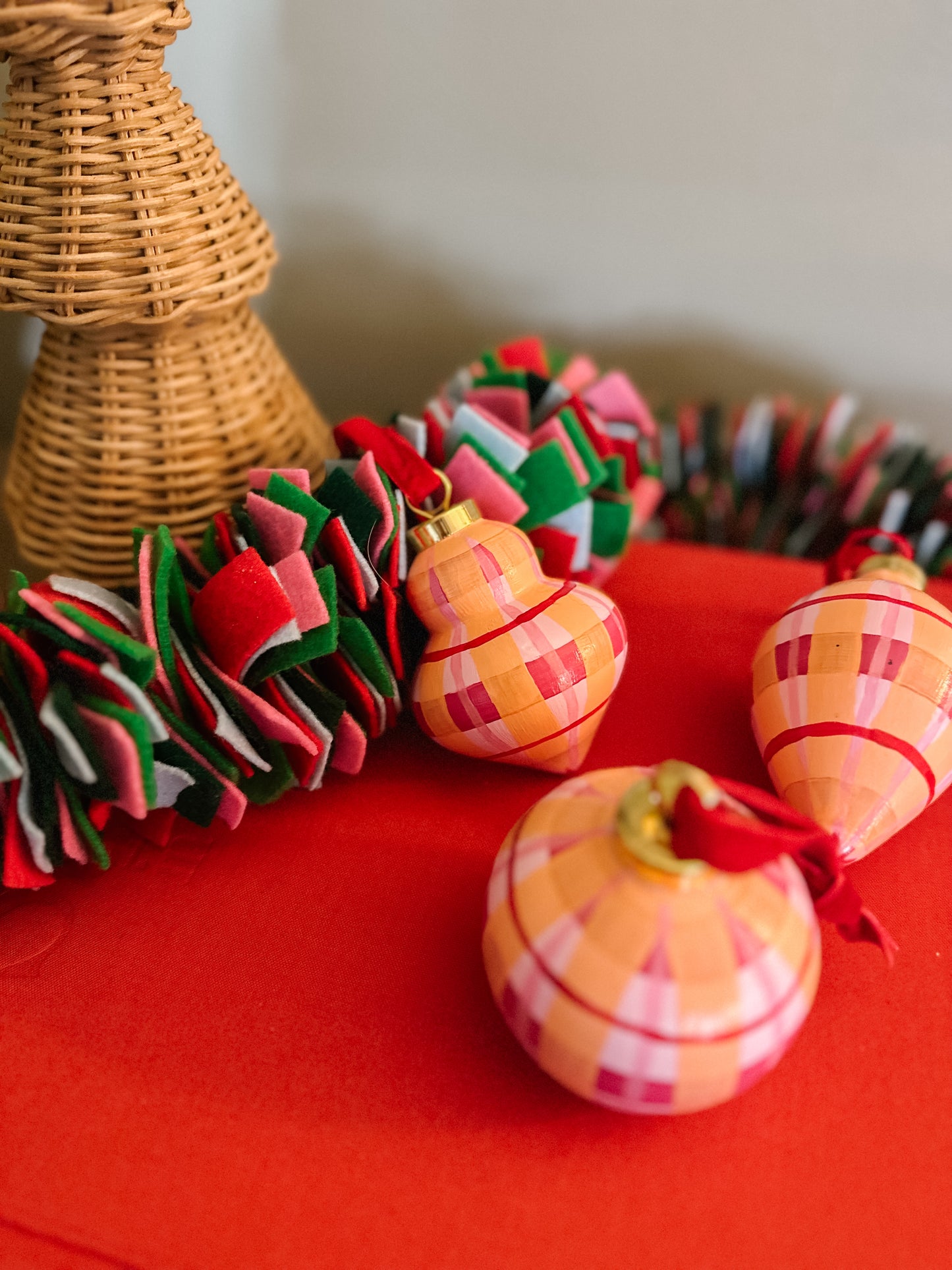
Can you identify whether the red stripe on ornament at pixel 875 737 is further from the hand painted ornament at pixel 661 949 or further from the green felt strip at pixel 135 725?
the green felt strip at pixel 135 725

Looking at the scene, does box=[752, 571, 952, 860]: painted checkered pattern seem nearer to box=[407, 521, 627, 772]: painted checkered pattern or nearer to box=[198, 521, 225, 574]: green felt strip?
box=[407, 521, 627, 772]: painted checkered pattern

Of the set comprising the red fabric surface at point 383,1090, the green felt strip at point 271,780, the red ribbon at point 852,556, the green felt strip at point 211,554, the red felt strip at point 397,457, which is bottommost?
the red fabric surface at point 383,1090

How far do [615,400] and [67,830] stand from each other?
50cm

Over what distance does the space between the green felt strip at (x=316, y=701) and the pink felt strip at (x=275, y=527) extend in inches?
2.4

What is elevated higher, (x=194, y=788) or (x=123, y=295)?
(x=123, y=295)

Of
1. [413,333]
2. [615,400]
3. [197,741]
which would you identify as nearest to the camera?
[197,741]

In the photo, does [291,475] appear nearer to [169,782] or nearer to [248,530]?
[248,530]

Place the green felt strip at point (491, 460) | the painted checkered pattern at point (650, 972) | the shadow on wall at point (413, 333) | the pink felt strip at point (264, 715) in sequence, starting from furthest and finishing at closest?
the shadow on wall at point (413, 333) < the green felt strip at point (491, 460) < the pink felt strip at point (264, 715) < the painted checkered pattern at point (650, 972)

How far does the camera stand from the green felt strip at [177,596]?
471 mm

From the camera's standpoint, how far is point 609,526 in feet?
2.12

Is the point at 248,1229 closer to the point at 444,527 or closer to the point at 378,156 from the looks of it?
the point at 444,527

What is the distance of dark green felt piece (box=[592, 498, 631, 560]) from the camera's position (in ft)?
2.11

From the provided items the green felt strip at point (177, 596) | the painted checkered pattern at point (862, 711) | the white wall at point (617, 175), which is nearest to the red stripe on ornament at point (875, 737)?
the painted checkered pattern at point (862, 711)

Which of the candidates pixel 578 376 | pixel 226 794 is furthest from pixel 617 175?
pixel 226 794
